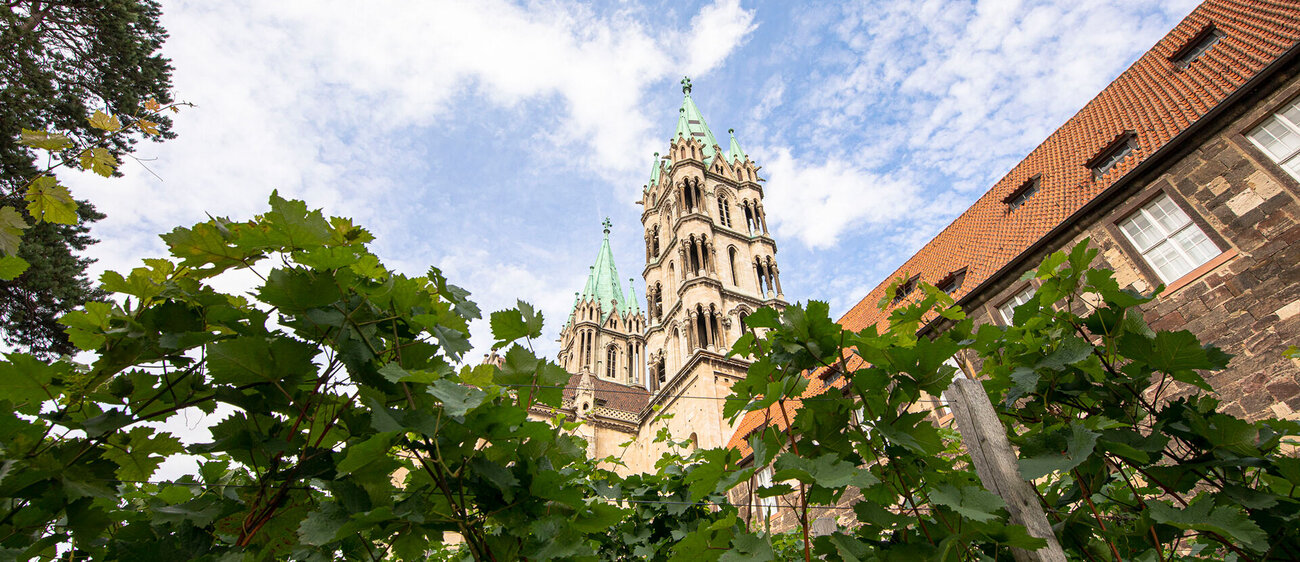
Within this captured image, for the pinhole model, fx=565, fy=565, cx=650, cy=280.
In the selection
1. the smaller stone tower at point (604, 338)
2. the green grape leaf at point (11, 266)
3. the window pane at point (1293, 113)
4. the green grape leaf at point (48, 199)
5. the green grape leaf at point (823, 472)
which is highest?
the smaller stone tower at point (604, 338)

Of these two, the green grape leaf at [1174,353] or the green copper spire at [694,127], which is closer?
the green grape leaf at [1174,353]

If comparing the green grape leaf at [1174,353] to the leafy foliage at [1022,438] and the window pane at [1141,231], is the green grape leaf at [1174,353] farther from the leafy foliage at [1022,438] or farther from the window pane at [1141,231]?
the window pane at [1141,231]

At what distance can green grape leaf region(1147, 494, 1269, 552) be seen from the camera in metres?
1.92

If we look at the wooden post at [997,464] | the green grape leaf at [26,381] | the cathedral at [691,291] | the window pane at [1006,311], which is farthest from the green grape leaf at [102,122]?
the cathedral at [691,291]

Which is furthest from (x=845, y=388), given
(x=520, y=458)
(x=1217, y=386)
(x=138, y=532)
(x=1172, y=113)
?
(x=1172, y=113)

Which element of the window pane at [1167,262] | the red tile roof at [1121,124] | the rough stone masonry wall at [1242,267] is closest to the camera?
the rough stone masonry wall at [1242,267]

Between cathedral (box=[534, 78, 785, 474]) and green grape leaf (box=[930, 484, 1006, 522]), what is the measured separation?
20020mm

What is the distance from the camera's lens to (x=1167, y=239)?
9.49 m

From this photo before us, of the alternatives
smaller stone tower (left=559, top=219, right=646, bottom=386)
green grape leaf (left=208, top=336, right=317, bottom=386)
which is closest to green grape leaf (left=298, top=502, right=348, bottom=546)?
green grape leaf (left=208, top=336, right=317, bottom=386)

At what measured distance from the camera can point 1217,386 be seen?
8.17 metres

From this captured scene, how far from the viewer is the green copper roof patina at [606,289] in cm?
5722

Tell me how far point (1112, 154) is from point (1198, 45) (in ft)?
13.1

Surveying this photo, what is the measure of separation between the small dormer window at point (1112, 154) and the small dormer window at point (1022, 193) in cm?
197

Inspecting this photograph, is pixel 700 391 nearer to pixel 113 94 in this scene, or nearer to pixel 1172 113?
pixel 1172 113
